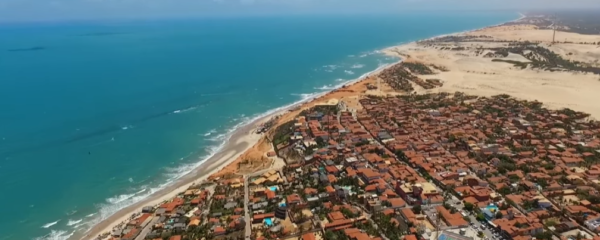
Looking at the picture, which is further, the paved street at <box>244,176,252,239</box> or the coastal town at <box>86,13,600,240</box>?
the paved street at <box>244,176,252,239</box>

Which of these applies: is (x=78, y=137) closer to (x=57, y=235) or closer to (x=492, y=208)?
(x=57, y=235)

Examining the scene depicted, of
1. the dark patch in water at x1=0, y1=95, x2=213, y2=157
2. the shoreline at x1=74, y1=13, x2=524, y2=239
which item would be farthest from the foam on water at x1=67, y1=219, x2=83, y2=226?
the dark patch in water at x1=0, y1=95, x2=213, y2=157

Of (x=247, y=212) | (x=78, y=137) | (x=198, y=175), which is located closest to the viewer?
(x=247, y=212)

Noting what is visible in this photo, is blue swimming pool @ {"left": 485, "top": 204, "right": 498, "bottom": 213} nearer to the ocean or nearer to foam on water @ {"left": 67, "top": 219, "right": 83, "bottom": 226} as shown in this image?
the ocean

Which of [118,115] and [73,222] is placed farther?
[118,115]

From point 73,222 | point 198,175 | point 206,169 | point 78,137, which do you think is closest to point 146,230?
point 73,222

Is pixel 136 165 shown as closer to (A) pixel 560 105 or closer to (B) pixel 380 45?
(A) pixel 560 105

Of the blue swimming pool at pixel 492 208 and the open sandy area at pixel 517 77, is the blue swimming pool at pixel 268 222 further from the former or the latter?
the open sandy area at pixel 517 77
